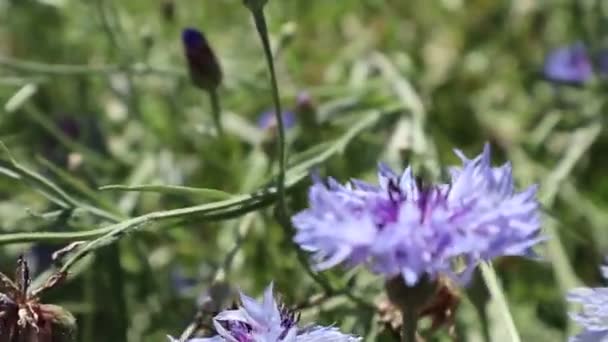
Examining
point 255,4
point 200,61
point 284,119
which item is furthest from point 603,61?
point 255,4

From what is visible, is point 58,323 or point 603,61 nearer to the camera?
point 58,323

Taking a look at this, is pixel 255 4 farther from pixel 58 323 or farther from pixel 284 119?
pixel 284 119

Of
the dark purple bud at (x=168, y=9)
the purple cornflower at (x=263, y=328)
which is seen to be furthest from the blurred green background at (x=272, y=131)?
the purple cornflower at (x=263, y=328)

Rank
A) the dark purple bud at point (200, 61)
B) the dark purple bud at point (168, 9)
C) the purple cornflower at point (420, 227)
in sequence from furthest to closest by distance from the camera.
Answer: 1. the dark purple bud at point (168, 9)
2. the dark purple bud at point (200, 61)
3. the purple cornflower at point (420, 227)

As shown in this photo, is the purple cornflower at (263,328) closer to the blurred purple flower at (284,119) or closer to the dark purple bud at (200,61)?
the dark purple bud at (200,61)

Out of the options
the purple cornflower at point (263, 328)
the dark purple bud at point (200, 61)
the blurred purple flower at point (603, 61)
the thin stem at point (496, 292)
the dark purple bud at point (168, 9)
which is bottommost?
the purple cornflower at point (263, 328)

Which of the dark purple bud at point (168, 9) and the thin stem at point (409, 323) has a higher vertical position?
the dark purple bud at point (168, 9)
